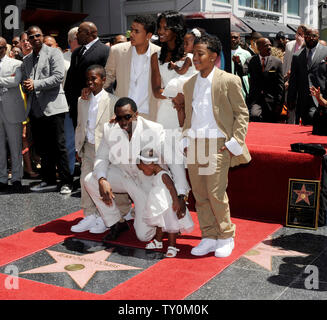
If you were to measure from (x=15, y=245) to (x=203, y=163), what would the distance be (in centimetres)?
194

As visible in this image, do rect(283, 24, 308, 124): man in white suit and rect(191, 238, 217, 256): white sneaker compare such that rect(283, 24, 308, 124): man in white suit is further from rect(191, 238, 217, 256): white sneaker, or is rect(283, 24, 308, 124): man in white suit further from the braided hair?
rect(191, 238, 217, 256): white sneaker

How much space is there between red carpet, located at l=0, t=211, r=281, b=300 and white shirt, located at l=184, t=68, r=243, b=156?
0.96 metres

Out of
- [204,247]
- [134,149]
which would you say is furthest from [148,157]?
[204,247]

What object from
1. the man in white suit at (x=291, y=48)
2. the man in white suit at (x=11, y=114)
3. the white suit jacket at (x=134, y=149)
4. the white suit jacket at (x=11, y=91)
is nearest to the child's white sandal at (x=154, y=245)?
the white suit jacket at (x=134, y=149)

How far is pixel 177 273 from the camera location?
4.19 m

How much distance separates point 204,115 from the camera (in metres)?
4.50

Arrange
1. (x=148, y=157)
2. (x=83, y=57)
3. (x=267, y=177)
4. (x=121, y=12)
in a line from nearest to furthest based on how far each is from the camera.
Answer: (x=148, y=157) → (x=267, y=177) → (x=83, y=57) → (x=121, y=12)

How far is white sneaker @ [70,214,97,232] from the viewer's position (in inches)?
212

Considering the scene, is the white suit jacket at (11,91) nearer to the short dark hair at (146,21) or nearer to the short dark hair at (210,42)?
the short dark hair at (146,21)

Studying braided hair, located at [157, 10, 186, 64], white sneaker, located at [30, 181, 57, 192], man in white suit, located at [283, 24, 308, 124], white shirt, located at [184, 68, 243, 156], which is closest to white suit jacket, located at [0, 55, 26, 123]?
white sneaker, located at [30, 181, 57, 192]

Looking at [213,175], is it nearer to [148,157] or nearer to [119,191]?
[148,157]

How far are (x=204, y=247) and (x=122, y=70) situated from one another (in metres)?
1.94

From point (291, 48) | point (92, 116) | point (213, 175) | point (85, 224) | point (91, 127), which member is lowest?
point (85, 224)
